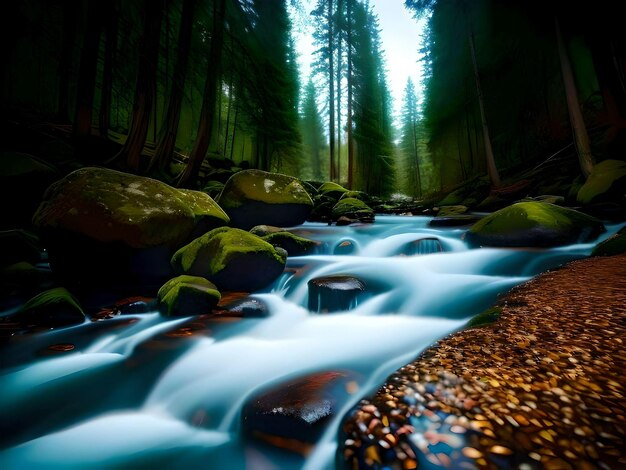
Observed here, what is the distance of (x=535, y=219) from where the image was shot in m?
6.16

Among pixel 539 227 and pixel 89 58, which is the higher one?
pixel 89 58

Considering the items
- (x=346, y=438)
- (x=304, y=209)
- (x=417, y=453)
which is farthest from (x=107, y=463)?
(x=304, y=209)

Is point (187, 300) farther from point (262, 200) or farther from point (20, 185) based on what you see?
point (20, 185)

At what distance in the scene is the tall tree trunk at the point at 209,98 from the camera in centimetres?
1132

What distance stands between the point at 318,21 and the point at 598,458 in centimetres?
2764

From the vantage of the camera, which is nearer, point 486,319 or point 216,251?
point 486,319

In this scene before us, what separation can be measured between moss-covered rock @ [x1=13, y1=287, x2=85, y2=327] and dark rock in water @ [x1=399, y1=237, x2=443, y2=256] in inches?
251

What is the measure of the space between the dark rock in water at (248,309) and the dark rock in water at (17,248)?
199 inches

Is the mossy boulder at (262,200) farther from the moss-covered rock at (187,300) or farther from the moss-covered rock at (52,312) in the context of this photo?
the moss-covered rock at (52,312)

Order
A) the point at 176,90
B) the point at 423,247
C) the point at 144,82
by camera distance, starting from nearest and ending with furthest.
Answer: the point at 423,247, the point at 144,82, the point at 176,90

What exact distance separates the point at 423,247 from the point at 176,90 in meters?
10.3

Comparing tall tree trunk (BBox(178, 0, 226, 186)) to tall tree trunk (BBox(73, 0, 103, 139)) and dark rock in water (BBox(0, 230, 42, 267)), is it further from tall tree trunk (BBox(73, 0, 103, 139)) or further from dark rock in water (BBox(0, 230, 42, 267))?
dark rock in water (BBox(0, 230, 42, 267))

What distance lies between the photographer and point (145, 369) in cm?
332

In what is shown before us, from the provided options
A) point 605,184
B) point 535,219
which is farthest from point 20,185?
point 605,184
